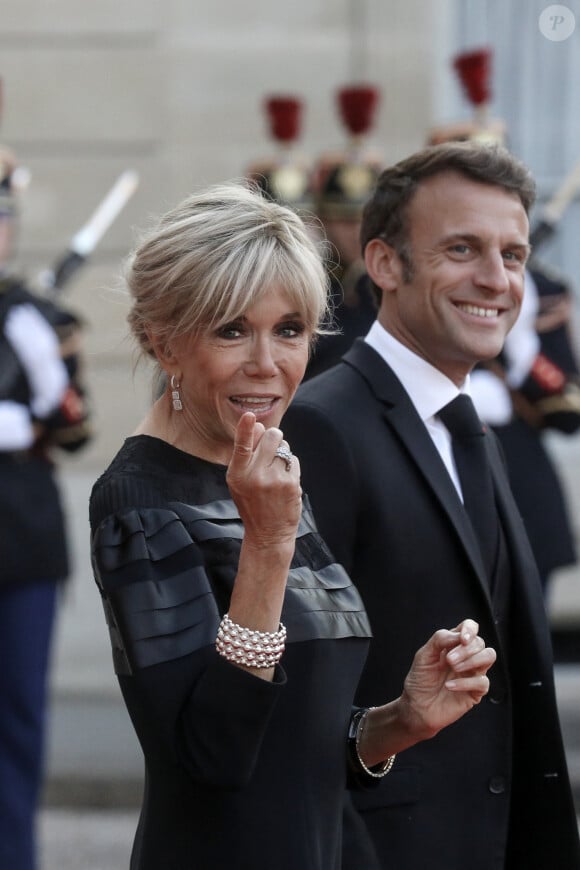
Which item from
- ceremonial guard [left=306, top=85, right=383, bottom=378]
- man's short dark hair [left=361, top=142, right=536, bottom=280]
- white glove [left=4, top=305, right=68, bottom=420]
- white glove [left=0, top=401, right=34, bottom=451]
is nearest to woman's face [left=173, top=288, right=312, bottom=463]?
man's short dark hair [left=361, top=142, right=536, bottom=280]

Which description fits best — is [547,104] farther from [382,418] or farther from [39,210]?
[382,418]

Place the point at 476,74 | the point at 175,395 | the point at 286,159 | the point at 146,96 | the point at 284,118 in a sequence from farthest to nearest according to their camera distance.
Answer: the point at 146,96 → the point at 284,118 → the point at 286,159 → the point at 476,74 → the point at 175,395

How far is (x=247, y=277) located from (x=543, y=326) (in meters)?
3.61

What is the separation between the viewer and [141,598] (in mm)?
2213

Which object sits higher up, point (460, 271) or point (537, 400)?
point (460, 271)

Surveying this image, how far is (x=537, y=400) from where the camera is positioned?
227 inches

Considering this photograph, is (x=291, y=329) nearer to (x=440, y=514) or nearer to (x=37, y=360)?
(x=440, y=514)

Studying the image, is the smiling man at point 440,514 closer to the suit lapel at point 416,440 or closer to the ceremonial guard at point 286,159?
the suit lapel at point 416,440

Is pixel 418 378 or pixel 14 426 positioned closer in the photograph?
pixel 418 378

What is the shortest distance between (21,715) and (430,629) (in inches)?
105

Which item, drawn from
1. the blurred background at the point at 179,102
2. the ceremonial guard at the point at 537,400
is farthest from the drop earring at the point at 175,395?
the blurred background at the point at 179,102

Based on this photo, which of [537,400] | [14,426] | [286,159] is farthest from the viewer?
[286,159]

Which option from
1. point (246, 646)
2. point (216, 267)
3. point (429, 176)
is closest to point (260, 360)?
point (216, 267)

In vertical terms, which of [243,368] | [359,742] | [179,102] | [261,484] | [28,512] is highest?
[179,102]
